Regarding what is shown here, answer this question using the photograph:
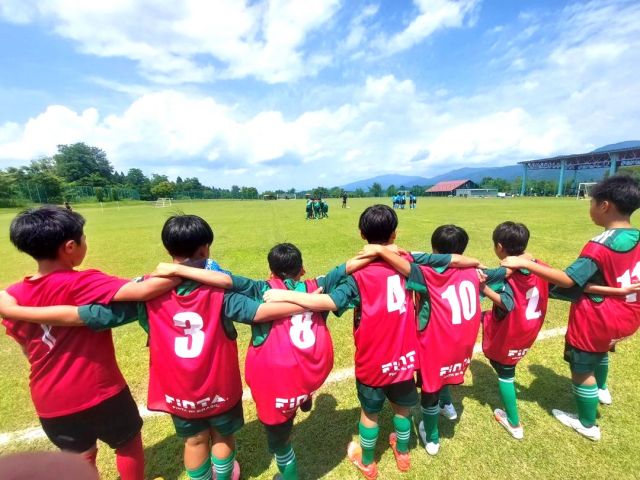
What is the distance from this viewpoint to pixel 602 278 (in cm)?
254

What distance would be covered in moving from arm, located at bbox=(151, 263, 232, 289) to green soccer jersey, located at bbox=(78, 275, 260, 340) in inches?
3.8

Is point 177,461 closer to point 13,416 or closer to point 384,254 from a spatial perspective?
point 13,416

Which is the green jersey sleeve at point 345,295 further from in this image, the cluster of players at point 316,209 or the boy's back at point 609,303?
the cluster of players at point 316,209

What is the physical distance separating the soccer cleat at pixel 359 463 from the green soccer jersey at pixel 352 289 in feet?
3.82

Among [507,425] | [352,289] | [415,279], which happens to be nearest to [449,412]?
[507,425]

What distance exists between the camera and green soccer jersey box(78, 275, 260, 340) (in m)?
1.84

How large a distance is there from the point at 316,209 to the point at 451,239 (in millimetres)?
20497

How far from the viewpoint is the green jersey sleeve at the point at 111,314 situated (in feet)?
6.01

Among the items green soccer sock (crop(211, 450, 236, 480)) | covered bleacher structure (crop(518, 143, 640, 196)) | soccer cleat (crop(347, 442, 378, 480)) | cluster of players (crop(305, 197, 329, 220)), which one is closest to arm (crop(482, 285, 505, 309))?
soccer cleat (crop(347, 442, 378, 480))

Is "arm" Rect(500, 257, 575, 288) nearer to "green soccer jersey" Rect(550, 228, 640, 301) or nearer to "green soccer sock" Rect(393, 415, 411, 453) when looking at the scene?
"green soccer jersey" Rect(550, 228, 640, 301)

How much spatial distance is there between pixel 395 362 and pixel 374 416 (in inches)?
20.7

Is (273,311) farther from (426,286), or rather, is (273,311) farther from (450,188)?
(450,188)

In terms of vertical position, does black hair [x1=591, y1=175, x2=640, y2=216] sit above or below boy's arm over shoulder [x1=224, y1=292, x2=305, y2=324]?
above

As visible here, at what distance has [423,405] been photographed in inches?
104
